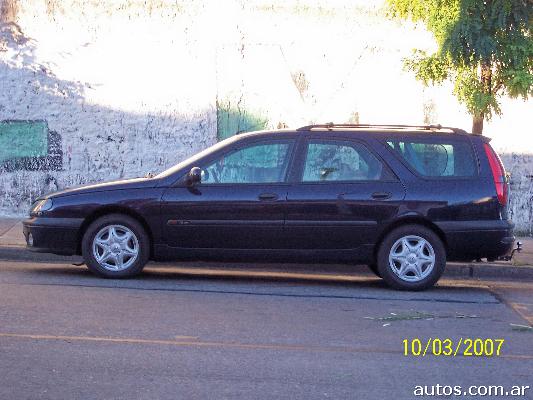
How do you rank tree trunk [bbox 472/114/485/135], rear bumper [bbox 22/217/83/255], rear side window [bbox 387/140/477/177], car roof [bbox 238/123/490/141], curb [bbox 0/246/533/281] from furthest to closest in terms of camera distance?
1. tree trunk [bbox 472/114/485/135]
2. curb [bbox 0/246/533/281]
3. car roof [bbox 238/123/490/141]
4. rear side window [bbox 387/140/477/177]
5. rear bumper [bbox 22/217/83/255]

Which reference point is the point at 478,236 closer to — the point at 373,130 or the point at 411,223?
the point at 411,223

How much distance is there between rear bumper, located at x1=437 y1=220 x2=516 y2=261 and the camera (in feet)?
31.9

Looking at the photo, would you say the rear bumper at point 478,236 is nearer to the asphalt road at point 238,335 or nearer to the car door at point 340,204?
the asphalt road at point 238,335

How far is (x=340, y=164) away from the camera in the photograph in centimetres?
987

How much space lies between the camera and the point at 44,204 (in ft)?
32.4

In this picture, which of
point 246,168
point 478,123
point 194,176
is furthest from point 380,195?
point 478,123

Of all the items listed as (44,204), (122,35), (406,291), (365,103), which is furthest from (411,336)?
(122,35)

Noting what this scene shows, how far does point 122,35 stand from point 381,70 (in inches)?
152

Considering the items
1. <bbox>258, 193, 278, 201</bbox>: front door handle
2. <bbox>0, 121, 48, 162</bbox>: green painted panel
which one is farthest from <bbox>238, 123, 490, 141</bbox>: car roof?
<bbox>0, 121, 48, 162</bbox>: green painted panel

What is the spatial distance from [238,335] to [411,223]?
10.2 ft

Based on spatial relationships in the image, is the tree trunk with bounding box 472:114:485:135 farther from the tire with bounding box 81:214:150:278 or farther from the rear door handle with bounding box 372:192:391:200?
the tire with bounding box 81:214:150:278

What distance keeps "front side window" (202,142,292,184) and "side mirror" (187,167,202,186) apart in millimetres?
166

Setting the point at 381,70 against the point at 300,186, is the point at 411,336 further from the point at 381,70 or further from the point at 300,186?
the point at 381,70
